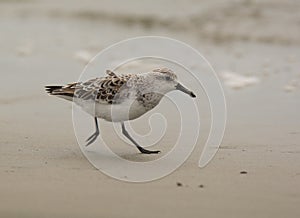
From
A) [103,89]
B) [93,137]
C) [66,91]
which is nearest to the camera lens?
[103,89]

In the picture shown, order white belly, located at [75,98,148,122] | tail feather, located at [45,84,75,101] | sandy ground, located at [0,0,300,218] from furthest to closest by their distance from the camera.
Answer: tail feather, located at [45,84,75,101]
white belly, located at [75,98,148,122]
sandy ground, located at [0,0,300,218]

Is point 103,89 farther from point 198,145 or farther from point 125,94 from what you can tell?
point 198,145

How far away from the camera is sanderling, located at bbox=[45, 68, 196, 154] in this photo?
19.4 ft

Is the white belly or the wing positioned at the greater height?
the wing

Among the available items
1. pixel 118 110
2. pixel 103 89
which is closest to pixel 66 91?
pixel 103 89

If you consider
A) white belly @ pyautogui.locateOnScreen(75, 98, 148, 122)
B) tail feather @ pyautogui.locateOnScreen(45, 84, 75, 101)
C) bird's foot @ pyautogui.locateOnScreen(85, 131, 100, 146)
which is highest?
tail feather @ pyautogui.locateOnScreen(45, 84, 75, 101)

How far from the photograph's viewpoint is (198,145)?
6.43 m

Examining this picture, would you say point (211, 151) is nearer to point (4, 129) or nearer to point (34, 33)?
point (4, 129)

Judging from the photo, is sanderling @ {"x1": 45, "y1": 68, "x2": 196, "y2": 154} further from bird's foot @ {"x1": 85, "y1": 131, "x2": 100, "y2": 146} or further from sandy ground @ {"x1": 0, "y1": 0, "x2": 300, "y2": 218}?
sandy ground @ {"x1": 0, "y1": 0, "x2": 300, "y2": 218}

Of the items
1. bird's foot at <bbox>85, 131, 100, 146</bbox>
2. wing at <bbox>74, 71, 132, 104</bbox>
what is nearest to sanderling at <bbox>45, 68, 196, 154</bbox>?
wing at <bbox>74, 71, 132, 104</bbox>

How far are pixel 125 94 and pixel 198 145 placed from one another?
94 cm

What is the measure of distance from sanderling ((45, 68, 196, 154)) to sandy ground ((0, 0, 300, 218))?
404 millimetres

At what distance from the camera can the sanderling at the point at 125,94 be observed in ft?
19.4

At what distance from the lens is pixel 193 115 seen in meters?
7.46
